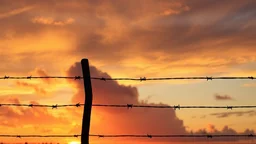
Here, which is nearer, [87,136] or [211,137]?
[87,136]

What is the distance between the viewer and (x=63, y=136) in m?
11.3

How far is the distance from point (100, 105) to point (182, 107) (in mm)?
1758

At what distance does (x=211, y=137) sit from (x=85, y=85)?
9.21 ft

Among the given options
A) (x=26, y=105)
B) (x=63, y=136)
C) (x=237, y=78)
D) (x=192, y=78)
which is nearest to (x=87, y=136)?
(x=63, y=136)

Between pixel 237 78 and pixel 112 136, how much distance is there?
9.03 ft

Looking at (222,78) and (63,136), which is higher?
(222,78)

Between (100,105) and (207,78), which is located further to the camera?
(207,78)

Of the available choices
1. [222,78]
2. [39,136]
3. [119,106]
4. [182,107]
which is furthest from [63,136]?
[222,78]

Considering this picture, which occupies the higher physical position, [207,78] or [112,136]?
[207,78]

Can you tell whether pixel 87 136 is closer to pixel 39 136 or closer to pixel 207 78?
pixel 39 136

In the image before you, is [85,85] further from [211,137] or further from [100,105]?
[211,137]

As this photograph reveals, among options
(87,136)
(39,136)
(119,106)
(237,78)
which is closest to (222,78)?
(237,78)

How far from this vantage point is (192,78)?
11500 millimetres

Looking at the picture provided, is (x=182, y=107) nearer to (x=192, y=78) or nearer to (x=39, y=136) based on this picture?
(x=192, y=78)
